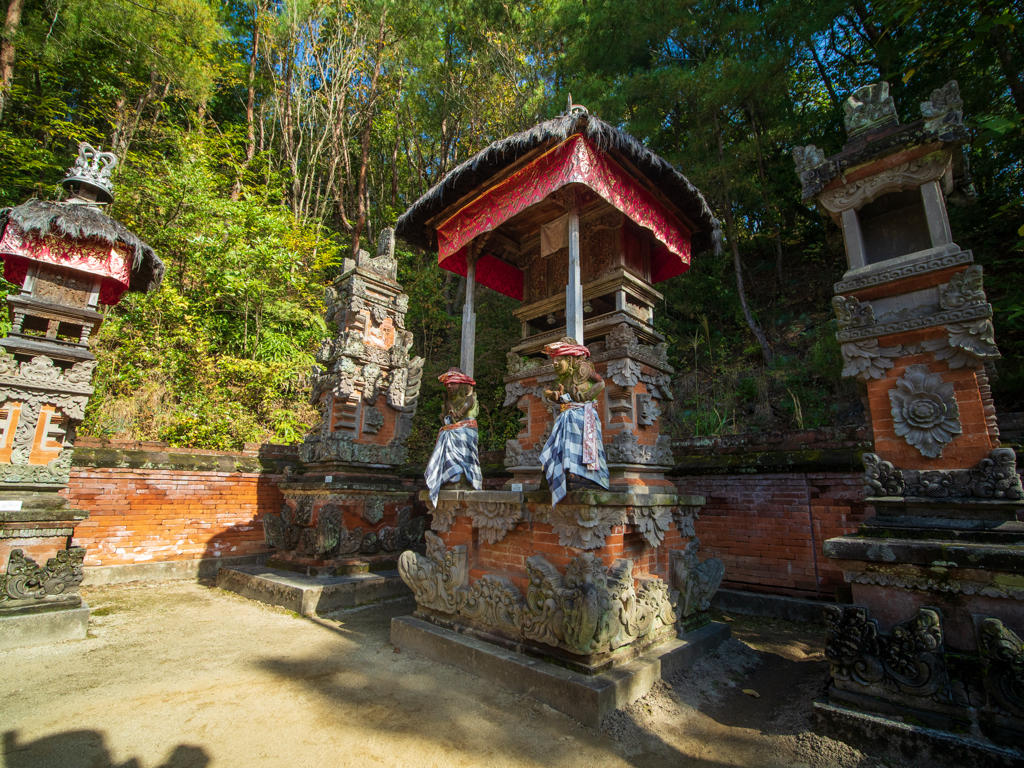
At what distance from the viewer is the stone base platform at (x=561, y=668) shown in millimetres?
3314

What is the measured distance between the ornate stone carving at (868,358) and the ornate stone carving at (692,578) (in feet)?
7.27

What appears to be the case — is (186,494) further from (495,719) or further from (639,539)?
(639,539)

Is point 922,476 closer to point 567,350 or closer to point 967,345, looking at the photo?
point 967,345

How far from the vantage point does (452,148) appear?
51.1 feet

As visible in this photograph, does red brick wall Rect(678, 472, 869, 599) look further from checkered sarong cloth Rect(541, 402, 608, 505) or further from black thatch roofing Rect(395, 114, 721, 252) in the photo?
black thatch roofing Rect(395, 114, 721, 252)

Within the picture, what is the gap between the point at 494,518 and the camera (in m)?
4.48

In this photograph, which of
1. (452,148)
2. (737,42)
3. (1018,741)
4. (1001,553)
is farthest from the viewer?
(452,148)

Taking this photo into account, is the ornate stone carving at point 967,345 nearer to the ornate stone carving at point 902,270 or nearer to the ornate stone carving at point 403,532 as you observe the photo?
the ornate stone carving at point 902,270

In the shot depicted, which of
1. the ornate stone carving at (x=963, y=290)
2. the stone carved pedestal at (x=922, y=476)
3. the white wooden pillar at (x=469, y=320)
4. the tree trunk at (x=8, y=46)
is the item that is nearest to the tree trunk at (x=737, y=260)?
the stone carved pedestal at (x=922, y=476)

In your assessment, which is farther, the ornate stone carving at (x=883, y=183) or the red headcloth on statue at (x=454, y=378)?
the red headcloth on statue at (x=454, y=378)

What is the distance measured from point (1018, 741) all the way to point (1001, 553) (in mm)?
969

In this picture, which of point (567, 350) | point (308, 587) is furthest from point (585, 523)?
point (308, 587)

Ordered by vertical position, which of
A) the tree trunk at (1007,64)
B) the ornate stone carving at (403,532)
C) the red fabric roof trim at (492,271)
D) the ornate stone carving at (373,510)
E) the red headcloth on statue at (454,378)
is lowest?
the ornate stone carving at (403,532)

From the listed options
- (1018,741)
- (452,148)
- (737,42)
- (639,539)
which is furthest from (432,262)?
(1018,741)
